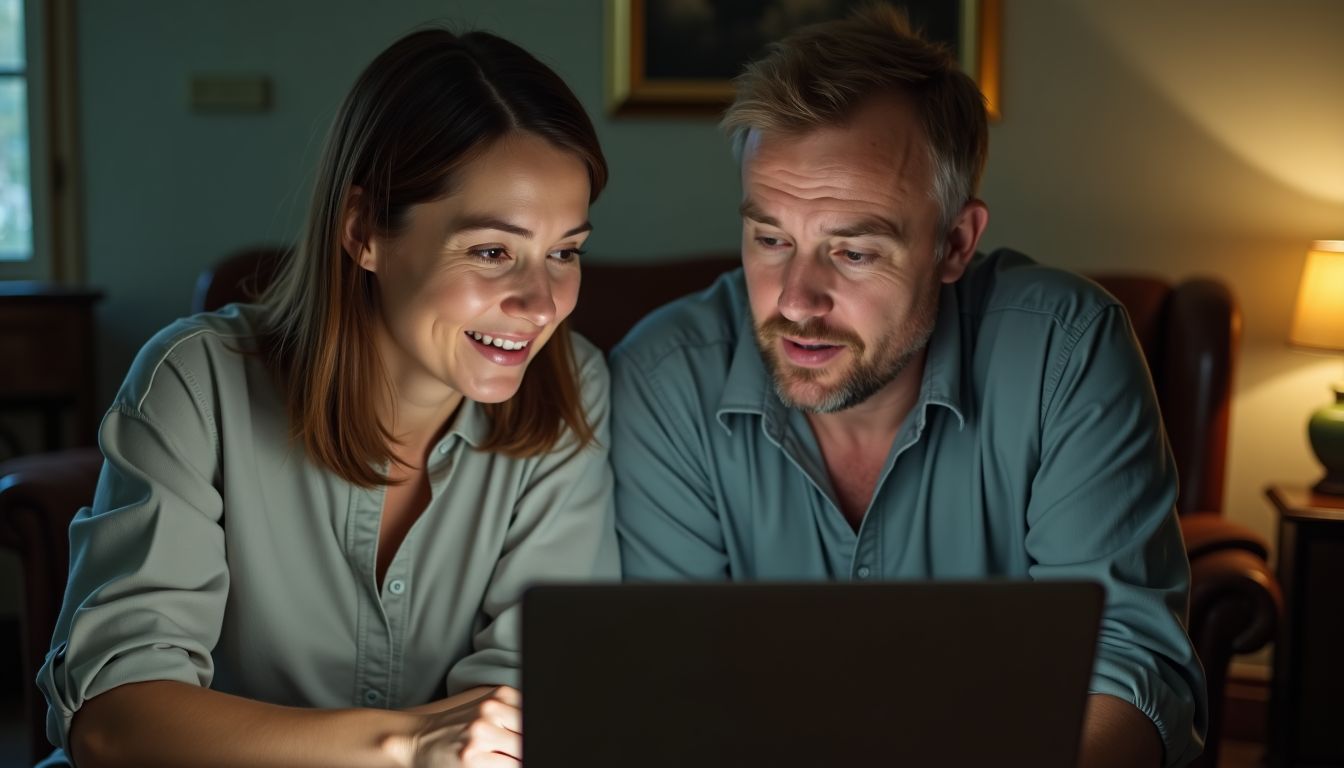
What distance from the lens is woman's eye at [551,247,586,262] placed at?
1.45 metres

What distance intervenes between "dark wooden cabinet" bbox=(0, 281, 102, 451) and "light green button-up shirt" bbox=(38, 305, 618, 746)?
1.75 metres

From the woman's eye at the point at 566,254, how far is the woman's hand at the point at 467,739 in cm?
Result: 52

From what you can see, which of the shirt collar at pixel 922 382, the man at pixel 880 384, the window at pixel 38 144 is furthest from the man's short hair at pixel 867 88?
the window at pixel 38 144

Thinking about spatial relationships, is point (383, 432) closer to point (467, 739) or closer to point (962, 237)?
point (467, 739)

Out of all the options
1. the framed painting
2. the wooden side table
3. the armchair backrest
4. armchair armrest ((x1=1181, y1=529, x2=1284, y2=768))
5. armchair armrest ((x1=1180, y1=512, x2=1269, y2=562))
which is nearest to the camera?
armchair armrest ((x1=1181, y1=529, x2=1284, y2=768))

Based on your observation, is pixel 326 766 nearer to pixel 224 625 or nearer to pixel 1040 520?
pixel 224 625

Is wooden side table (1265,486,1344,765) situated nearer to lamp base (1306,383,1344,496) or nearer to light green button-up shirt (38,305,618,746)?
lamp base (1306,383,1344,496)

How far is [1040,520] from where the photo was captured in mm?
1461

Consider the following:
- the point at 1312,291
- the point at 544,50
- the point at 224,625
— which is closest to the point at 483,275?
the point at 224,625

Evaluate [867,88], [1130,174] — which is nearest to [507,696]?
[867,88]

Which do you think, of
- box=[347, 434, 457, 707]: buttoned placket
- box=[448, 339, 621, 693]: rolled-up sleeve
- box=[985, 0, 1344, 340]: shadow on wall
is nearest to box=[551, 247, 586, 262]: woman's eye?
box=[448, 339, 621, 693]: rolled-up sleeve

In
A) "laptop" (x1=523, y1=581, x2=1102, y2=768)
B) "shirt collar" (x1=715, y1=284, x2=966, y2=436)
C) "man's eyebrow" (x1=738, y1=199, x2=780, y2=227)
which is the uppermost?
"man's eyebrow" (x1=738, y1=199, x2=780, y2=227)

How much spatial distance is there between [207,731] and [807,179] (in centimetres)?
92

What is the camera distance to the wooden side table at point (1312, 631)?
2492 millimetres
